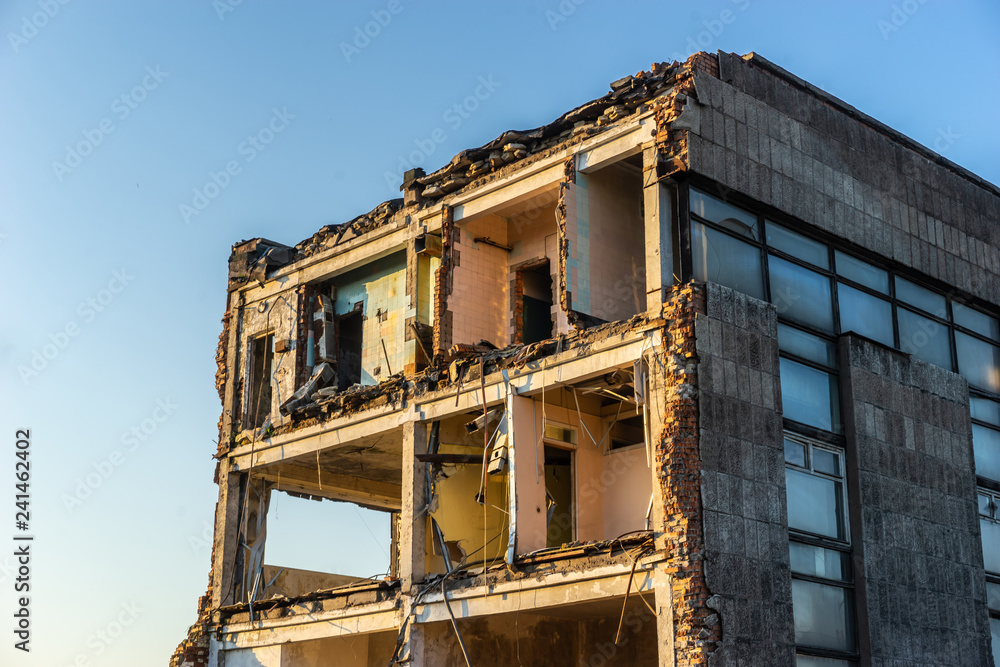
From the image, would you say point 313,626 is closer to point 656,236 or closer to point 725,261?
point 656,236

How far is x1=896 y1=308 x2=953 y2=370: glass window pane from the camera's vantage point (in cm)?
1864

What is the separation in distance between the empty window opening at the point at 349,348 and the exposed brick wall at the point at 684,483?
8409 mm

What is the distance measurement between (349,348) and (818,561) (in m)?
10.3

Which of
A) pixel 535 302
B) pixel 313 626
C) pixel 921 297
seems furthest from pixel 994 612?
pixel 313 626

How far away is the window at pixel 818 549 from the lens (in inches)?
603

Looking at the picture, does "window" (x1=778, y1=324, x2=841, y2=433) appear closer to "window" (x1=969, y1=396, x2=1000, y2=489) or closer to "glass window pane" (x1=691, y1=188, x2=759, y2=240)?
"glass window pane" (x1=691, y1=188, x2=759, y2=240)

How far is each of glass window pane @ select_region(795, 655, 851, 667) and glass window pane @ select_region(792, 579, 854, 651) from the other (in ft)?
0.54

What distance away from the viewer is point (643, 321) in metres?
15.7

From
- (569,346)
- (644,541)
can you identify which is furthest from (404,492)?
(644,541)

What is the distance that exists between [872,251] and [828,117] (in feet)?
7.25

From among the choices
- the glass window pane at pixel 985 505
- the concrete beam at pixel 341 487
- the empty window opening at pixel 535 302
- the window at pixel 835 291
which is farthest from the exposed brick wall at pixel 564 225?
the concrete beam at pixel 341 487

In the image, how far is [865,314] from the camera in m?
18.1

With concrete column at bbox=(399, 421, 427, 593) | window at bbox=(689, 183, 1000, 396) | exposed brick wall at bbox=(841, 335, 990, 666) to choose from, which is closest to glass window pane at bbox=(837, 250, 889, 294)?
window at bbox=(689, 183, 1000, 396)

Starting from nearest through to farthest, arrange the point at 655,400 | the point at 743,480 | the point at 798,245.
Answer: the point at 743,480, the point at 655,400, the point at 798,245
